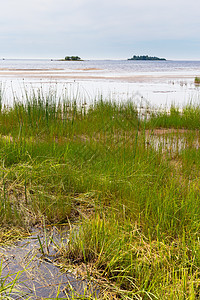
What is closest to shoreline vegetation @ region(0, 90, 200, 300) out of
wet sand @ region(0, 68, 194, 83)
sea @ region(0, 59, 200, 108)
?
sea @ region(0, 59, 200, 108)

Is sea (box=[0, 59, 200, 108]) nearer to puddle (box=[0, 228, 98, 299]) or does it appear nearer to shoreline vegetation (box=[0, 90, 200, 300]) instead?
shoreline vegetation (box=[0, 90, 200, 300])

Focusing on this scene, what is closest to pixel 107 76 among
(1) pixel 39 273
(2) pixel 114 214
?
(2) pixel 114 214

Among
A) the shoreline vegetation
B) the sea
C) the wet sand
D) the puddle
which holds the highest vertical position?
the wet sand

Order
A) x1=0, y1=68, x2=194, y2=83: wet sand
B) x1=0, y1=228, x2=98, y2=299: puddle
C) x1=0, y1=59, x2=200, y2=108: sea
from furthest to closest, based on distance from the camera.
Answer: x1=0, y1=68, x2=194, y2=83: wet sand, x1=0, y1=59, x2=200, y2=108: sea, x1=0, y1=228, x2=98, y2=299: puddle

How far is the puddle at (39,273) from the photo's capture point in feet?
5.94

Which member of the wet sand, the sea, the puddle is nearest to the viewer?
the puddle

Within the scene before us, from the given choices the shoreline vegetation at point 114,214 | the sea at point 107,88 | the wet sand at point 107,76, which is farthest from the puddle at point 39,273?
the wet sand at point 107,76

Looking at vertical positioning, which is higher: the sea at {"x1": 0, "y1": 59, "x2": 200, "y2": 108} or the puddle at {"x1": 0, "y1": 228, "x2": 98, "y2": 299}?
the sea at {"x1": 0, "y1": 59, "x2": 200, "y2": 108}

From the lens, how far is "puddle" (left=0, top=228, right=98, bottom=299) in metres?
1.81

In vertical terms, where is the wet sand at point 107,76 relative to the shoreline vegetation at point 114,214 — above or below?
above

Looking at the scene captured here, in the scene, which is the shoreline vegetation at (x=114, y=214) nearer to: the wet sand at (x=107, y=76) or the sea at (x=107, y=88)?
the sea at (x=107, y=88)

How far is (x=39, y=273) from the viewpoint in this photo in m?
1.97

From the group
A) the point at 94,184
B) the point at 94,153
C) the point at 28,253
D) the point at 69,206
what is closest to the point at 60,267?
the point at 28,253

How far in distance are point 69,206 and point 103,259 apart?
842mm
